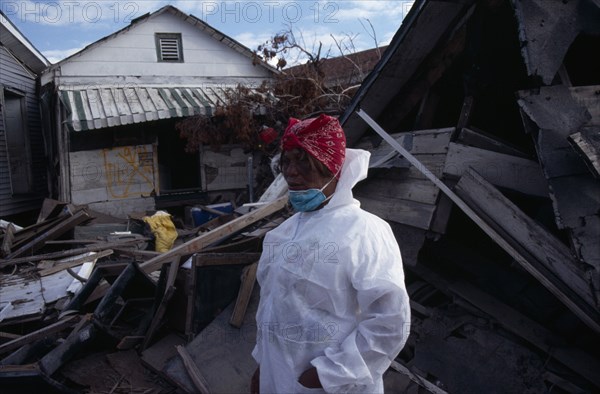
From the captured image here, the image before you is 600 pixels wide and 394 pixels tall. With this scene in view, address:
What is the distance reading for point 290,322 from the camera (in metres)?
1.84

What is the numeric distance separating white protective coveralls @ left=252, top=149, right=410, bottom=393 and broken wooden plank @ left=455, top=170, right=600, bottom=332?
1.88 metres

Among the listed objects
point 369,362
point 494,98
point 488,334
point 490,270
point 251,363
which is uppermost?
point 494,98

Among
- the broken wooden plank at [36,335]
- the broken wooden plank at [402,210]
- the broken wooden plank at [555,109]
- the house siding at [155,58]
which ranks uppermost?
the house siding at [155,58]

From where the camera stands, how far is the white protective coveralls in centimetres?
168

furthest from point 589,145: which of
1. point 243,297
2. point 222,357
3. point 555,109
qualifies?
point 222,357

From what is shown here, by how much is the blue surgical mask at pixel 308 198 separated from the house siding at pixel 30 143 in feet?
44.5

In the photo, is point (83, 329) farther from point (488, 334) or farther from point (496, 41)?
point (496, 41)

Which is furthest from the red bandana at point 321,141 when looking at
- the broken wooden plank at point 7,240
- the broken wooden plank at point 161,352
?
the broken wooden plank at point 7,240

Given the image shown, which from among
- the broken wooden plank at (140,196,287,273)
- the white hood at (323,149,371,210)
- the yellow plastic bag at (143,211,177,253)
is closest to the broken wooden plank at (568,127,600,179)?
the white hood at (323,149,371,210)

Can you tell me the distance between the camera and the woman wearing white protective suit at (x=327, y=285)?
1687 mm

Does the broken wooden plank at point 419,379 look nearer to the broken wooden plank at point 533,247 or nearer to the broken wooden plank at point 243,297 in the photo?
the broken wooden plank at point 533,247

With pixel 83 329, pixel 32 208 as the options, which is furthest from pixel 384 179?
pixel 32 208

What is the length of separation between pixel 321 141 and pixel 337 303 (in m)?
0.77

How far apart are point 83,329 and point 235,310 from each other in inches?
70.1
